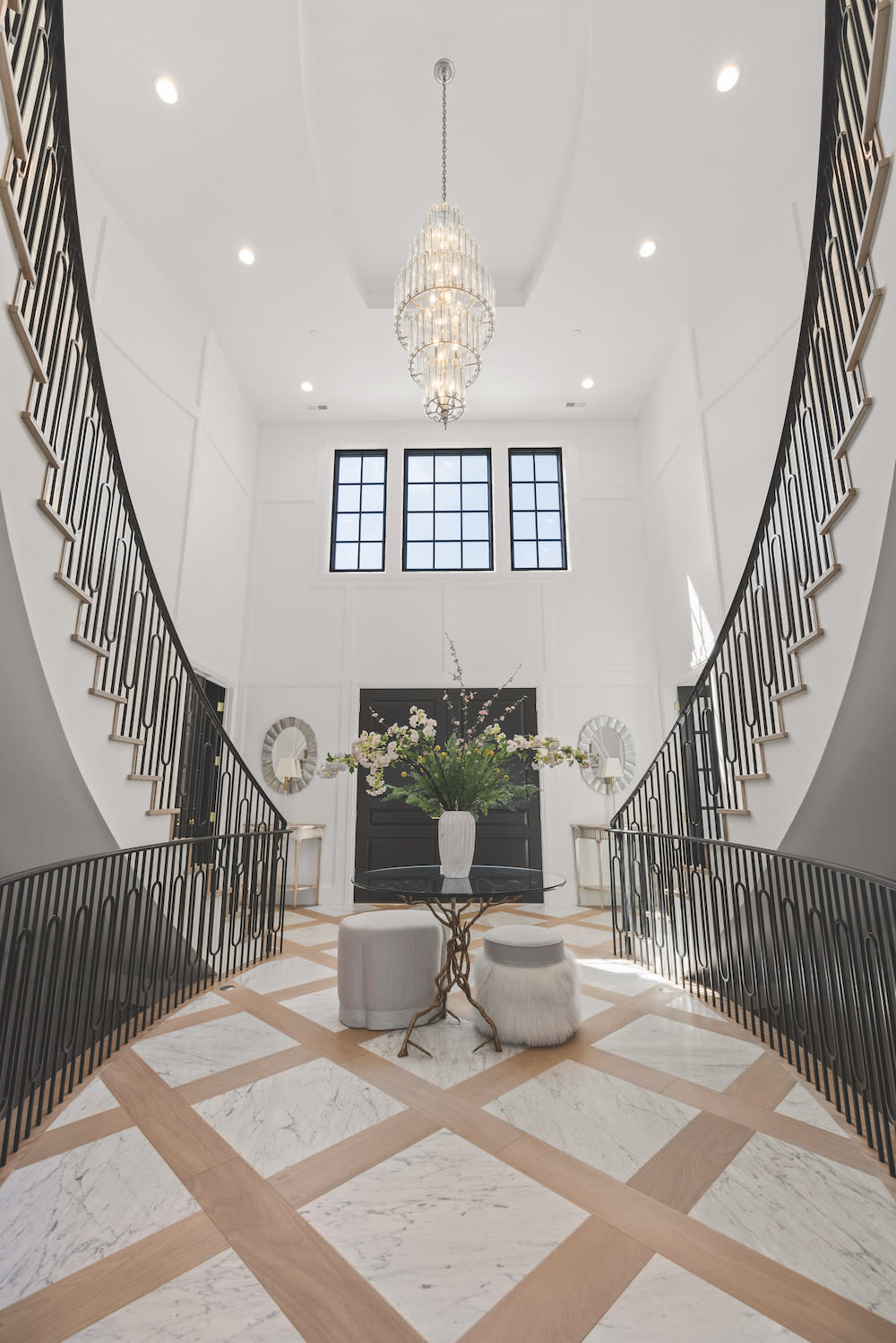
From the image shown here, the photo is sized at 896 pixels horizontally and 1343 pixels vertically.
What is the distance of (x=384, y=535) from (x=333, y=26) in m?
4.59

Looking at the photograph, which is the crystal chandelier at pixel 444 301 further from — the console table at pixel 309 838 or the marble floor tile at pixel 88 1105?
the console table at pixel 309 838

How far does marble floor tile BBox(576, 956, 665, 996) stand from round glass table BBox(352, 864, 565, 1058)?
0.90 metres

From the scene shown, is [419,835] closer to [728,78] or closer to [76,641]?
[76,641]

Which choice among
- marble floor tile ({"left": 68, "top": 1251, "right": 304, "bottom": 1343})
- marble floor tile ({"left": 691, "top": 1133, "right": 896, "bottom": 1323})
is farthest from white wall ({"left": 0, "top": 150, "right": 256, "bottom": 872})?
marble floor tile ({"left": 691, "top": 1133, "right": 896, "bottom": 1323})

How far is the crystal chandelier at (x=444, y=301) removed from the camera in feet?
14.3

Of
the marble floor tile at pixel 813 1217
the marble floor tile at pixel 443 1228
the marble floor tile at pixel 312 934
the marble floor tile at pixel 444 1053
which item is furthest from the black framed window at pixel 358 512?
the marble floor tile at pixel 813 1217

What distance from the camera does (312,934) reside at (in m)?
5.25

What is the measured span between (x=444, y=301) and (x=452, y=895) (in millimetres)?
3941

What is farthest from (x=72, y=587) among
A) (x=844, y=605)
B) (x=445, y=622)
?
(x=445, y=622)

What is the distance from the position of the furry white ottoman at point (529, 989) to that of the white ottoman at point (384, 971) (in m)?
0.30

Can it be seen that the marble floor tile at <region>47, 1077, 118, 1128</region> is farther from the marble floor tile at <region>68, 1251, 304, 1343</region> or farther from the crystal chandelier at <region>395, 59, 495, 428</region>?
the crystal chandelier at <region>395, 59, 495, 428</region>

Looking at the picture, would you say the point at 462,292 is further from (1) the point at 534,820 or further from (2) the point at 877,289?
(1) the point at 534,820

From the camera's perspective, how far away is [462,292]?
447cm

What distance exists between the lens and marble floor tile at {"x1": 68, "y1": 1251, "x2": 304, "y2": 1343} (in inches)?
52.4
